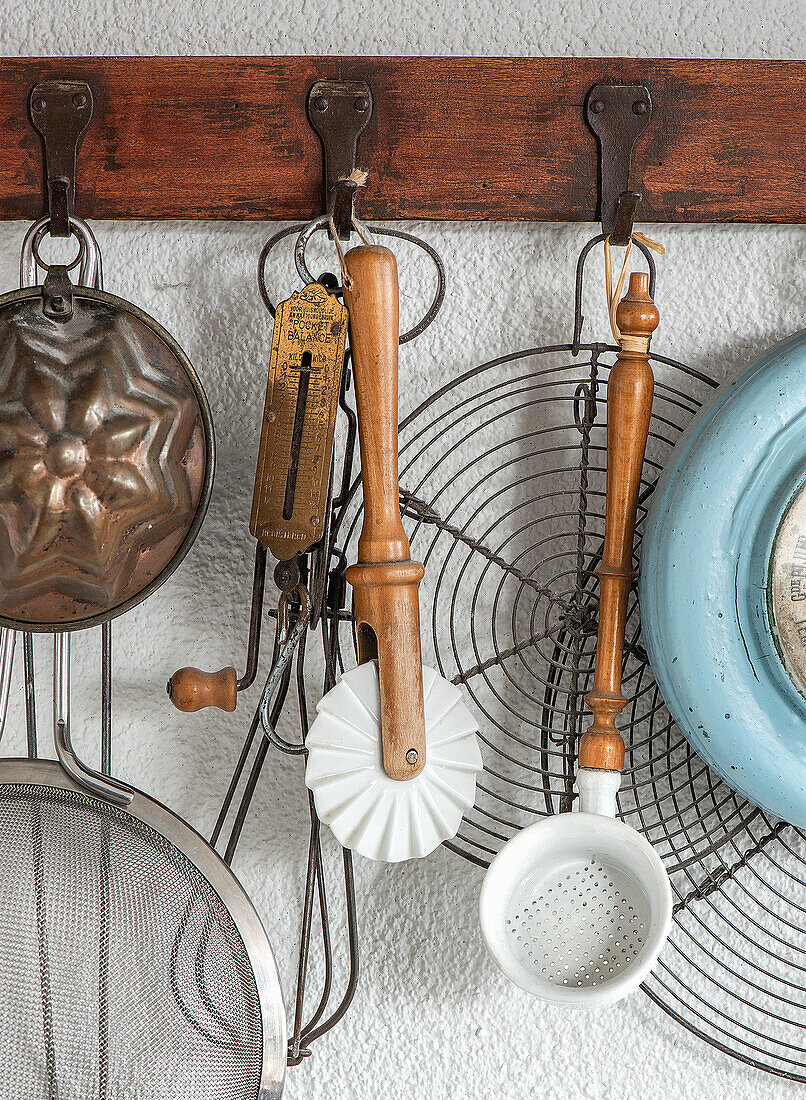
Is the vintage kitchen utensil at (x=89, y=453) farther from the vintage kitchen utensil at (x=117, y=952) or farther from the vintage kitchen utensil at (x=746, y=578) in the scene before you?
the vintage kitchen utensil at (x=746, y=578)

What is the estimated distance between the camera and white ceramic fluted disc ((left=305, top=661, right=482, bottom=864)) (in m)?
0.59

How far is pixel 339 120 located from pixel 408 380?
0.18 m

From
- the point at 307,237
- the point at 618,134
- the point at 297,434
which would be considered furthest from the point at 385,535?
the point at 618,134

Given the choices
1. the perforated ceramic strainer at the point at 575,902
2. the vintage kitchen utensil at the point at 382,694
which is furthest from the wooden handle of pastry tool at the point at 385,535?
the perforated ceramic strainer at the point at 575,902

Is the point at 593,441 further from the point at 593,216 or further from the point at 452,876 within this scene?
the point at 452,876

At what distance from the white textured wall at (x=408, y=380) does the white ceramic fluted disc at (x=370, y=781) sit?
0.10 metres

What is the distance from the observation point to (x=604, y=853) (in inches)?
24.3

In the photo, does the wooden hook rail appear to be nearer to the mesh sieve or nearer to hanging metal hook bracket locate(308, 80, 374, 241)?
hanging metal hook bracket locate(308, 80, 374, 241)

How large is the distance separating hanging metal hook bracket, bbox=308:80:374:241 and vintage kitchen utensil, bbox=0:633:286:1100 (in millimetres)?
363

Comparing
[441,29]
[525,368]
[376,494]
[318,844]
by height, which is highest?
[441,29]

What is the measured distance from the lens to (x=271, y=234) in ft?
2.19

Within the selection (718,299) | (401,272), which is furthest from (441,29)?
(718,299)

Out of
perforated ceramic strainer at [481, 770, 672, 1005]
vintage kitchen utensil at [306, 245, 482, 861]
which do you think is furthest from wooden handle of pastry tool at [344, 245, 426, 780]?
perforated ceramic strainer at [481, 770, 672, 1005]

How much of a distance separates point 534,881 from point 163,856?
253mm
